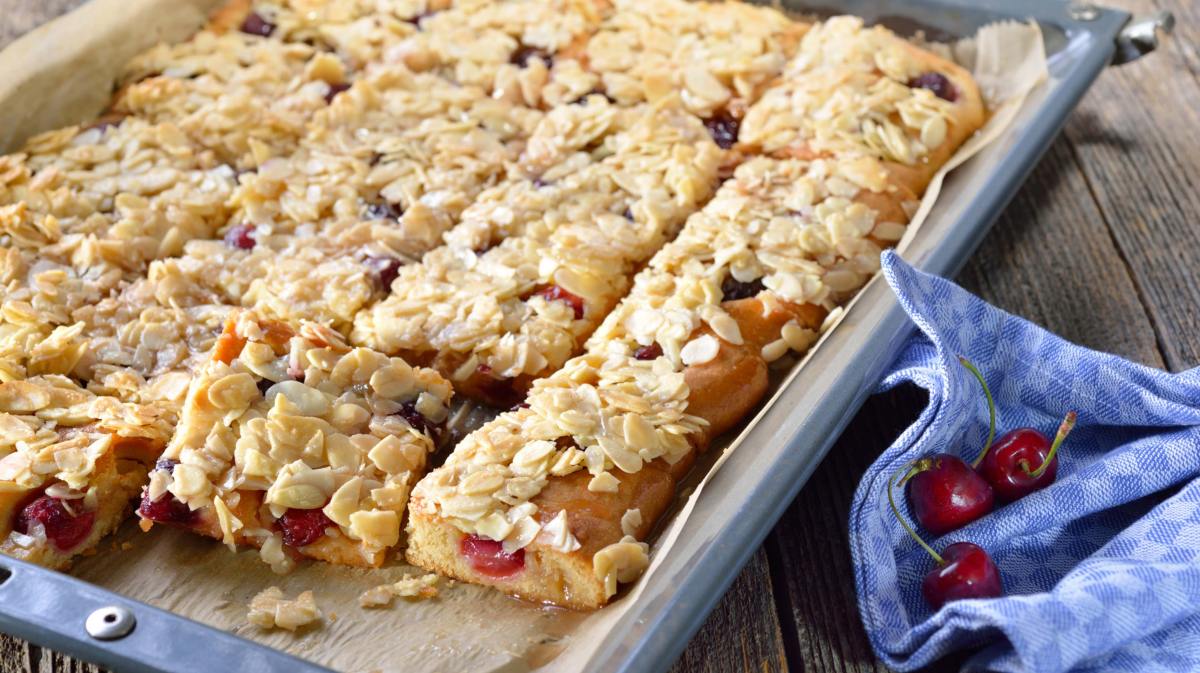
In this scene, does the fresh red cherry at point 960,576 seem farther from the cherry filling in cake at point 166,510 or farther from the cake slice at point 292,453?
the cherry filling in cake at point 166,510

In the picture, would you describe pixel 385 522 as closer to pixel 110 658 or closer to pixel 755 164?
pixel 110 658

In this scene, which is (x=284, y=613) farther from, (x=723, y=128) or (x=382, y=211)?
(x=723, y=128)

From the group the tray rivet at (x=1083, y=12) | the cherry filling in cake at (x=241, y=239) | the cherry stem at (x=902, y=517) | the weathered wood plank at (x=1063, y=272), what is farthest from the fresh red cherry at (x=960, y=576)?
the tray rivet at (x=1083, y=12)

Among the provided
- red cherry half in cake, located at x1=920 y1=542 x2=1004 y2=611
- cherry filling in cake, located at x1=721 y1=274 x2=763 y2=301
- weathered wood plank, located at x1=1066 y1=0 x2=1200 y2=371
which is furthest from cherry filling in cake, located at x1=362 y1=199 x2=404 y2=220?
weathered wood plank, located at x1=1066 y1=0 x2=1200 y2=371

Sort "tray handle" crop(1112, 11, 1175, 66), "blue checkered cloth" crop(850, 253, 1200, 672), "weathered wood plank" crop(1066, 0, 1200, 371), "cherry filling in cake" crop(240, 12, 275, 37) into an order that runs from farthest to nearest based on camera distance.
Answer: "cherry filling in cake" crop(240, 12, 275, 37)
"tray handle" crop(1112, 11, 1175, 66)
"weathered wood plank" crop(1066, 0, 1200, 371)
"blue checkered cloth" crop(850, 253, 1200, 672)

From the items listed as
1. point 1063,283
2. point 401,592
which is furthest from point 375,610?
point 1063,283

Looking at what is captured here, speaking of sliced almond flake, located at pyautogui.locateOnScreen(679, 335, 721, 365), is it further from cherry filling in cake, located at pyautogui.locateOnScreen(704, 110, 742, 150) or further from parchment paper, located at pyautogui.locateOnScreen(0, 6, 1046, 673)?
cherry filling in cake, located at pyautogui.locateOnScreen(704, 110, 742, 150)

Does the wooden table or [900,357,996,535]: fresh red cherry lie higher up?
[900,357,996,535]: fresh red cherry
